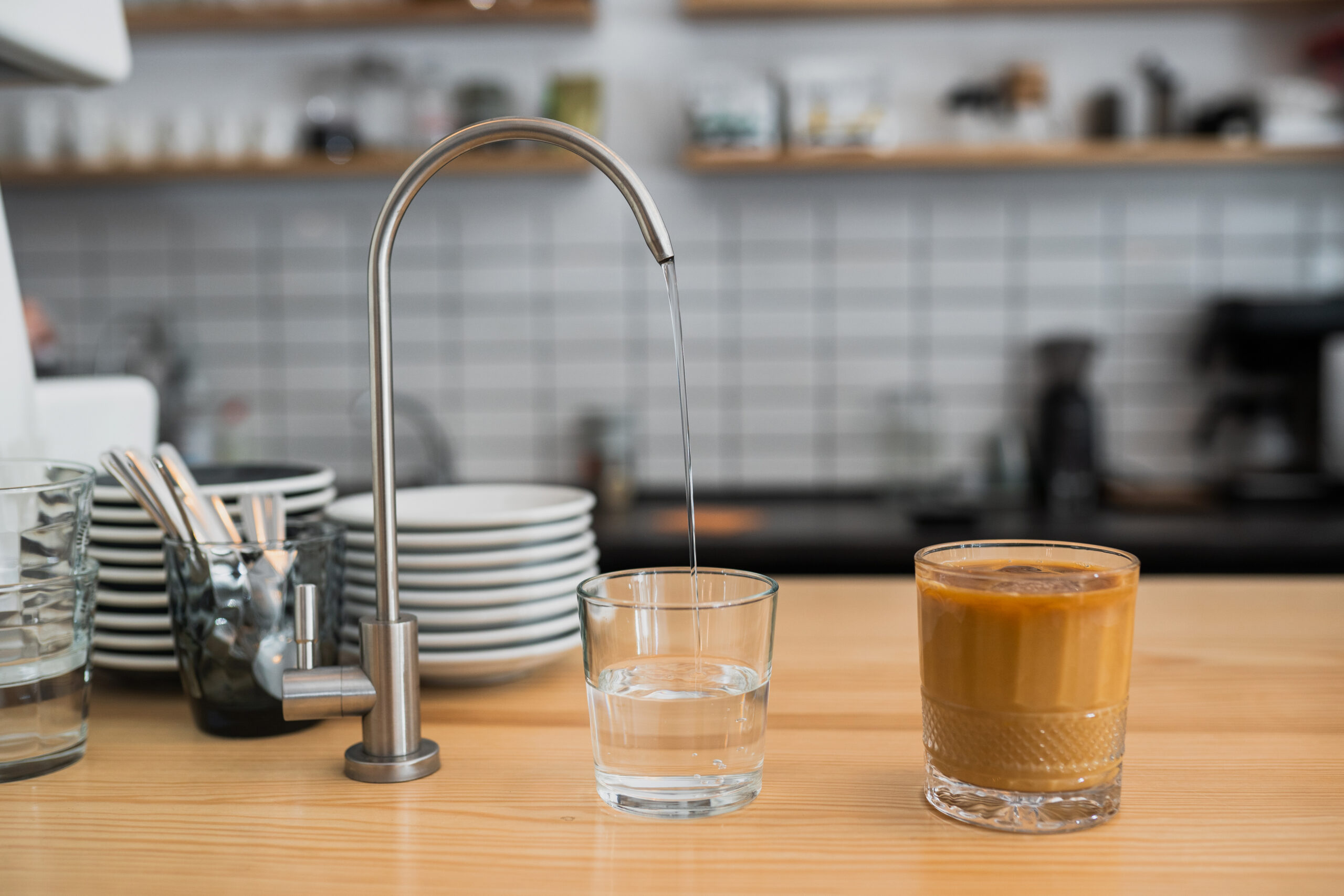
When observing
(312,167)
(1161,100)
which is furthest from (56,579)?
(1161,100)

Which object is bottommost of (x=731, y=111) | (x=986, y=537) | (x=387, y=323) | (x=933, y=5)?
(x=986, y=537)

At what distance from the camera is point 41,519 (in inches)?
25.7

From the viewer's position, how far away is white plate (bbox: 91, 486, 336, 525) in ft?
2.66

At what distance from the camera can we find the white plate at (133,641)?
802mm

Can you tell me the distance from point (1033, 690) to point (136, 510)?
2.08ft

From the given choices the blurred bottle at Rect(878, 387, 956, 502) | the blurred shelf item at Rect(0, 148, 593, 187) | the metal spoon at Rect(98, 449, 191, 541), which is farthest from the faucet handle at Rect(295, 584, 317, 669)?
the blurred bottle at Rect(878, 387, 956, 502)

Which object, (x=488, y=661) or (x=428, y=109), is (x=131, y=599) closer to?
(x=488, y=661)

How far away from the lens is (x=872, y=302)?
2516mm

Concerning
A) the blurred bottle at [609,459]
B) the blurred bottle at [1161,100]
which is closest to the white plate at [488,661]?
the blurred bottle at [609,459]

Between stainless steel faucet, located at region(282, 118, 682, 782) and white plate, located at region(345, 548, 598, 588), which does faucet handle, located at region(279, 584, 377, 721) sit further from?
white plate, located at region(345, 548, 598, 588)

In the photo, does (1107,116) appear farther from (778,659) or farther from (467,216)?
(778,659)

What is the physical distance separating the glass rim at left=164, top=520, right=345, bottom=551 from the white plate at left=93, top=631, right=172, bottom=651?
0.11 metres

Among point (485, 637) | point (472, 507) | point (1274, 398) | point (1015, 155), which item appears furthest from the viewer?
point (1274, 398)

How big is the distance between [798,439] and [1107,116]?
0.95m
